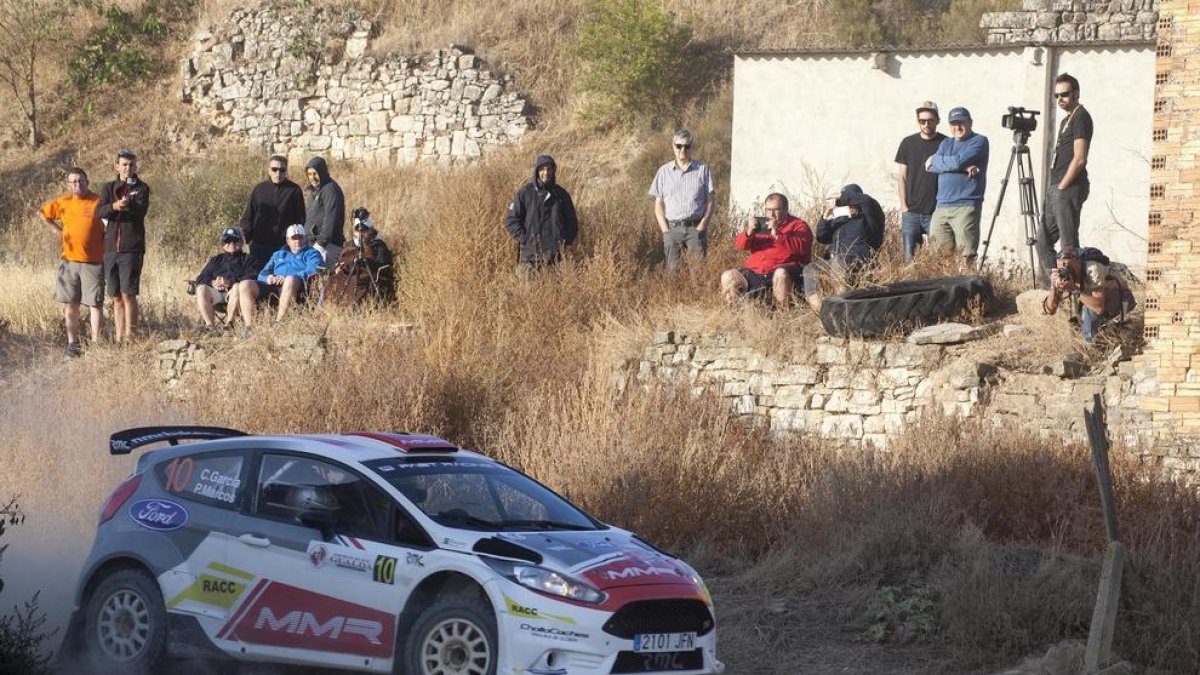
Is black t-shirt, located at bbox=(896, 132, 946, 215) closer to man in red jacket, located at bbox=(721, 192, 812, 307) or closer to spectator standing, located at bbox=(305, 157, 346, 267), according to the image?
man in red jacket, located at bbox=(721, 192, 812, 307)

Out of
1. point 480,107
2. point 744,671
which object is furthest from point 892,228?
point 480,107

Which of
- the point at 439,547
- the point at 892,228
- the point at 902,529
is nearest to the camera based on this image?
the point at 439,547

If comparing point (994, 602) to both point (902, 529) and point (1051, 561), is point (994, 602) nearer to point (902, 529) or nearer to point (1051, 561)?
point (1051, 561)

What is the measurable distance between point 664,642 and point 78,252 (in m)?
12.9

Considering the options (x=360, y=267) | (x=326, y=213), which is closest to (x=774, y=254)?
(x=360, y=267)

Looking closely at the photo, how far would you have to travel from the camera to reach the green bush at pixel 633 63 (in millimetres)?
34688

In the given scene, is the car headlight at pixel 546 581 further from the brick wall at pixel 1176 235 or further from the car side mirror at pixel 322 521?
the brick wall at pixel 1176 235

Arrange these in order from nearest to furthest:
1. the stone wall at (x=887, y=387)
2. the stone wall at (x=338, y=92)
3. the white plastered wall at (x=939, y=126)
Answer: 1. the stone wall at (x=887, y=387)
2. the white plastered wall at (x=939, y=126)
3. the stone wall at (x=338, y=92)

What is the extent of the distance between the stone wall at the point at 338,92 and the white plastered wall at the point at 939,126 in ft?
22.3

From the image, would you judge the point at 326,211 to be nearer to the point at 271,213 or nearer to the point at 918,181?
the point at 271,213

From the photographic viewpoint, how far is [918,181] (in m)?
17.4

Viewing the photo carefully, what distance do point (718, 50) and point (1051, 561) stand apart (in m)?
25.3

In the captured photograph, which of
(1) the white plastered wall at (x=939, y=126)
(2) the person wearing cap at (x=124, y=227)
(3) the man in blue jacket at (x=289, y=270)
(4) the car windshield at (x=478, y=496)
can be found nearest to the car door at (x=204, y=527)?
(4) the car windshield at (x=478, y=496)

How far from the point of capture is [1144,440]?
14.0 metres
